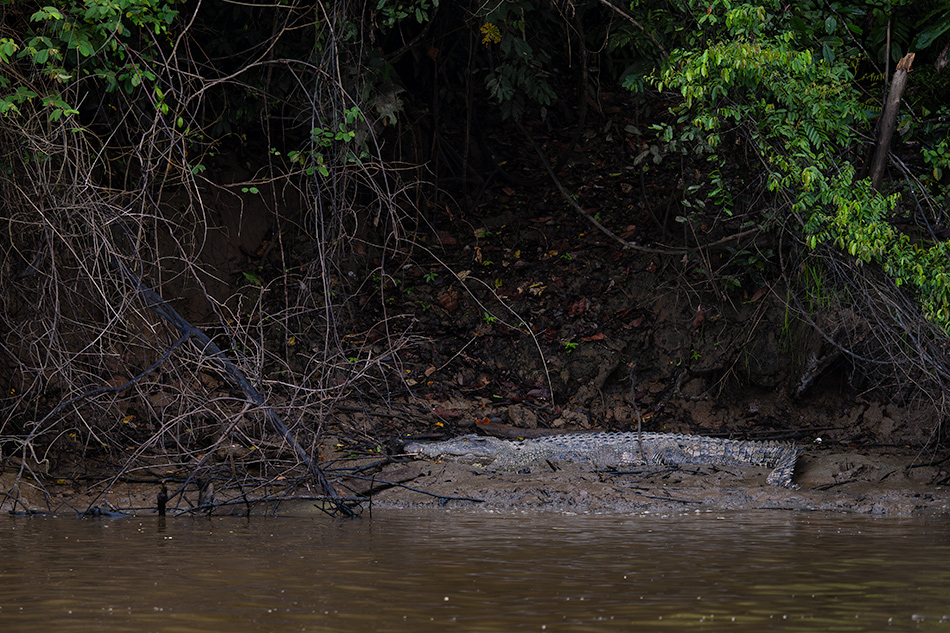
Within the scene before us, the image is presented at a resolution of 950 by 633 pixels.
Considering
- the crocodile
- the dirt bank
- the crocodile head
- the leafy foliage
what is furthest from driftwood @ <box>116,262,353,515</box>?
the leafy foliage

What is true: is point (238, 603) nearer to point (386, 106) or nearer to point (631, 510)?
point (631, 510)

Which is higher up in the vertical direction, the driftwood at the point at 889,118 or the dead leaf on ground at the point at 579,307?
the driftwood at the point at 889,118

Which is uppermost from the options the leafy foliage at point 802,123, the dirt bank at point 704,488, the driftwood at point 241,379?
the leafy foliage at point 802,123

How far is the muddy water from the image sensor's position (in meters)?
3.10

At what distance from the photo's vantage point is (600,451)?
7.28 m

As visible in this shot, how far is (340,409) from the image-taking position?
7594 millimetres

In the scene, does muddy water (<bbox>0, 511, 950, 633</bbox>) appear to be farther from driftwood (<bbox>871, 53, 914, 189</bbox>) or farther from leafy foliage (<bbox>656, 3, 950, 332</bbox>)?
driftwood (<bbox>871, 53, 914, 189</bbox>)

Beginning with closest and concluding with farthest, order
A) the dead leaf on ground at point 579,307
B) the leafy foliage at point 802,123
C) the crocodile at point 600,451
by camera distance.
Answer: the leafy foliage at point 802,123 → the crocodile at point 600,451 → the dead leaf on ground at point 579,307

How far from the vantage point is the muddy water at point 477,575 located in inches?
122

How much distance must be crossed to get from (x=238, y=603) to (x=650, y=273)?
21.8 ft

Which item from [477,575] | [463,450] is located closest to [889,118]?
[463,450]

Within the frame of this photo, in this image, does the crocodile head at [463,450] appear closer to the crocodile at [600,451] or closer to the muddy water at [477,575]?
the crocodile at [600,451]

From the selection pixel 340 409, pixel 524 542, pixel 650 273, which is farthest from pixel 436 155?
pixel 524 542

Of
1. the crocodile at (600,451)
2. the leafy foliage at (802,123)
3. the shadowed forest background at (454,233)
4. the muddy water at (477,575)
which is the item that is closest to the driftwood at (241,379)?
the shadowed forest background at (454,233)
